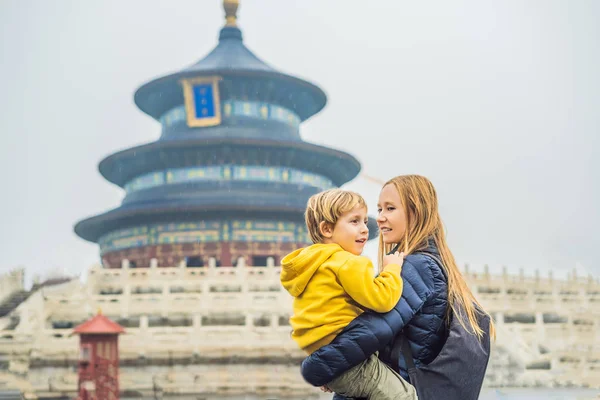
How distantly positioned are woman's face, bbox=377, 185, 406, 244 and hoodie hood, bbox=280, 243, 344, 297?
0.75 feet

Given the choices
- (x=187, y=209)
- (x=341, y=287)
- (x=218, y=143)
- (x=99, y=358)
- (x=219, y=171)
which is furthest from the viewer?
(x=219, y=171)

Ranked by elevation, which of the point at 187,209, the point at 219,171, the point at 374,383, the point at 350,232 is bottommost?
the point at 374,383

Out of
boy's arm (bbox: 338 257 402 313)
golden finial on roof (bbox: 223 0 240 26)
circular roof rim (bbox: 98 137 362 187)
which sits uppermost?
golden finial on roof (bbox: 223 0 240 26)

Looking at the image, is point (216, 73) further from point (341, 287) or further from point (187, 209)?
point (341, 287)

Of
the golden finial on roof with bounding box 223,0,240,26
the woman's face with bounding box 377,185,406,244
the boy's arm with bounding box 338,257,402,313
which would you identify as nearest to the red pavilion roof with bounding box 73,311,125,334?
the woman's face with bounding box 377,185,406,244

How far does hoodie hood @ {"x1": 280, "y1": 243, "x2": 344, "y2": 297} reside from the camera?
9.30 ft

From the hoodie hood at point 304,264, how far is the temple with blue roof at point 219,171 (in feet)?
68.2

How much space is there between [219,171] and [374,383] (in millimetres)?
22731

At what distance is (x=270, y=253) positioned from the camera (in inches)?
949

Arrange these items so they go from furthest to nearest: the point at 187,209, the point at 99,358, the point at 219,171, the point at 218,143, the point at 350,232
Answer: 1. the point at 219,171
2. the point at 218,143
3. the point at 187,209
4. the point at 99,358
5. the point at 350,232

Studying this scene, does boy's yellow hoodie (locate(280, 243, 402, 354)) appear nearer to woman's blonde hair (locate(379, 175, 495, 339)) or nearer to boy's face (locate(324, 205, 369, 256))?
boy's face (locate(324, 205, 369, 256))

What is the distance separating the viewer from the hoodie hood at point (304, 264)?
2.83 m

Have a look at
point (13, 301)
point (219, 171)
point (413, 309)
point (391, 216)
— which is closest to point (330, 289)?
point (413, 309)

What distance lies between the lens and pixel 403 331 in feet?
9.31
